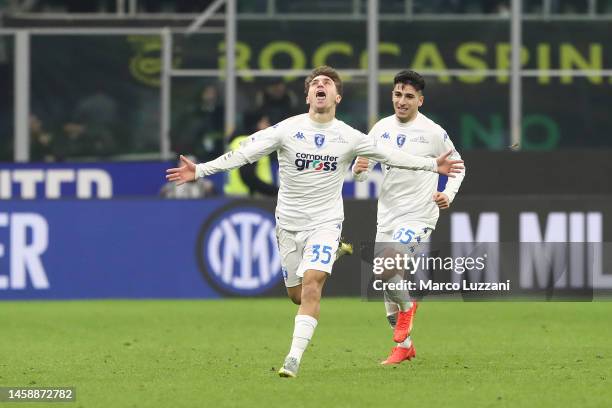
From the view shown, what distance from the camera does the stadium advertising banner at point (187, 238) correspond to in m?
19.0

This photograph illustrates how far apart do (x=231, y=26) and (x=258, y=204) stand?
4.65m

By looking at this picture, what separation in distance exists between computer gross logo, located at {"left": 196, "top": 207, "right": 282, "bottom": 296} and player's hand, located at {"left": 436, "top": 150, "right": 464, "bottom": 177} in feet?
22.5

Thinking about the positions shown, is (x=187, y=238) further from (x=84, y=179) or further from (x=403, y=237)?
(x=403, y=237)

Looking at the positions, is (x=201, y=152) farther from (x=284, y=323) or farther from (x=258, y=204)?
(x=284, y=323)

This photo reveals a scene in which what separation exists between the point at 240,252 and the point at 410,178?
5.99 meters

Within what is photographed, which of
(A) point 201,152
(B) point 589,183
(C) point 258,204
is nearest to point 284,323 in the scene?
(C) point 258,204

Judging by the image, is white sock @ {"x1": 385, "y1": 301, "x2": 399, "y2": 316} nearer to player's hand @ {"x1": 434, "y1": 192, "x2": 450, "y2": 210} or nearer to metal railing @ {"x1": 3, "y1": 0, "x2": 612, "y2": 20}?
player's hand @ {"x1": 434, "y1": 192, "x2": 450, "y2": 210}

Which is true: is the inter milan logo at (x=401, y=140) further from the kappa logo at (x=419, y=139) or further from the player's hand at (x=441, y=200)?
the player's hand at (x=441, y=200)

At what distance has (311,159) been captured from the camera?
1209 cm

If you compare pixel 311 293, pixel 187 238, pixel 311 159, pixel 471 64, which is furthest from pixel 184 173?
pixel 471 64

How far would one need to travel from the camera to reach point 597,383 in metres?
11.4

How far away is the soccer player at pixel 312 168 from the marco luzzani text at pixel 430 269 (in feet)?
3.15

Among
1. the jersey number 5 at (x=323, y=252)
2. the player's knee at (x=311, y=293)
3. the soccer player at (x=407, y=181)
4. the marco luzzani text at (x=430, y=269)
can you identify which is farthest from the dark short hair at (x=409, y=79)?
the player's knee at (x=311, y=293)

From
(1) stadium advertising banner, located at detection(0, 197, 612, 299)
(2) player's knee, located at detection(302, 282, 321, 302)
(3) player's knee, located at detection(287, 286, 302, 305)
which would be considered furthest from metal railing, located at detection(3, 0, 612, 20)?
(2) player's knee, located at detection(302, 282, 321, 302)
